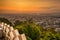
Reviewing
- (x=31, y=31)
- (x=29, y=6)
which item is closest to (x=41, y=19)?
(x=29, y=6)

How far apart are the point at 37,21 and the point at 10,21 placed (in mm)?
187

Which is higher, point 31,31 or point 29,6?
point 29,6

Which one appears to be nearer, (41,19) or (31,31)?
(31,31)

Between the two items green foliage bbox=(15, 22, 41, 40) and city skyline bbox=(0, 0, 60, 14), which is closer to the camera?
green foliage bbox=(15, 22, 41, 40)

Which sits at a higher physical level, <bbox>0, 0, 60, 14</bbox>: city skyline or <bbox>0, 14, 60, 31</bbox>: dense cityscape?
<bbox>0, 0, 60, 14</bbox>: city skyline

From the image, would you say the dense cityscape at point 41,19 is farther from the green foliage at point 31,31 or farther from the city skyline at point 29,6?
the green foliage at point 31,31

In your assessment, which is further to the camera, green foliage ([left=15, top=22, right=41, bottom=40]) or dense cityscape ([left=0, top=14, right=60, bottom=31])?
dense cityscape ([left=0, top=14, right=60, bottom=31])

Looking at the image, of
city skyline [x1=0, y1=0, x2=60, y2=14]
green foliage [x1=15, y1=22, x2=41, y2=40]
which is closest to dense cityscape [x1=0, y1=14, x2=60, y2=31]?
city skyline [x1=0, y1=0, x2=60, y2=14]

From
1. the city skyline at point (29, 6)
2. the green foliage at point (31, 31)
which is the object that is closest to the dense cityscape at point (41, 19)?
the city skyline at point (29, 6)

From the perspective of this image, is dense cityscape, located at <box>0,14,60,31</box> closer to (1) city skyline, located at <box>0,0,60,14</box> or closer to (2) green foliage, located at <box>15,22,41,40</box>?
(1) city skyline, located at <box>0,0,60,14</box>

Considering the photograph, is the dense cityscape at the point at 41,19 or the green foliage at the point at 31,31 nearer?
the green foliage at the point at 31,31

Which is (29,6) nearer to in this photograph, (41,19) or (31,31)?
(41,19)

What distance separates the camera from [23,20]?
3.73 feet

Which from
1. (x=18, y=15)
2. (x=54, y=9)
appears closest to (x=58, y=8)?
(x=54, y=9)
